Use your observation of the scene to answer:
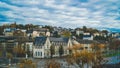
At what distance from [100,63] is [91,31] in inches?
1316

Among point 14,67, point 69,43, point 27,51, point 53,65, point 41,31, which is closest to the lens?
point 53,65

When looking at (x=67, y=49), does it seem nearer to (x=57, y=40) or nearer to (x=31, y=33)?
(x=57, y=40)

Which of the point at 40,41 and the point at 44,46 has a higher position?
the point at 40,41

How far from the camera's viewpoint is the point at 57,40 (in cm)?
2628

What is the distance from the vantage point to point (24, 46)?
2386cm

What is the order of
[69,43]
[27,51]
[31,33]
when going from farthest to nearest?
[31,33], [69,43], [27,51]

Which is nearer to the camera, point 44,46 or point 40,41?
point 44,46

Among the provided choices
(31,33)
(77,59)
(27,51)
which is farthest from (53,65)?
(31,33)

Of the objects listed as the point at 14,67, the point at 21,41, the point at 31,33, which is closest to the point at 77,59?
the point at 14,67

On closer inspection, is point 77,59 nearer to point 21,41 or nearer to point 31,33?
point 21,41

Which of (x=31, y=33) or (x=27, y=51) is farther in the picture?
(x=31, y=33)

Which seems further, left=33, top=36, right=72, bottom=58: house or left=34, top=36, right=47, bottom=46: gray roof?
left=34, top=36, right=47, bottom=46: gray roof

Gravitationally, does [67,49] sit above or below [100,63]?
below

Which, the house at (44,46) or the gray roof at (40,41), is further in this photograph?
the gray roof at (40,41)
